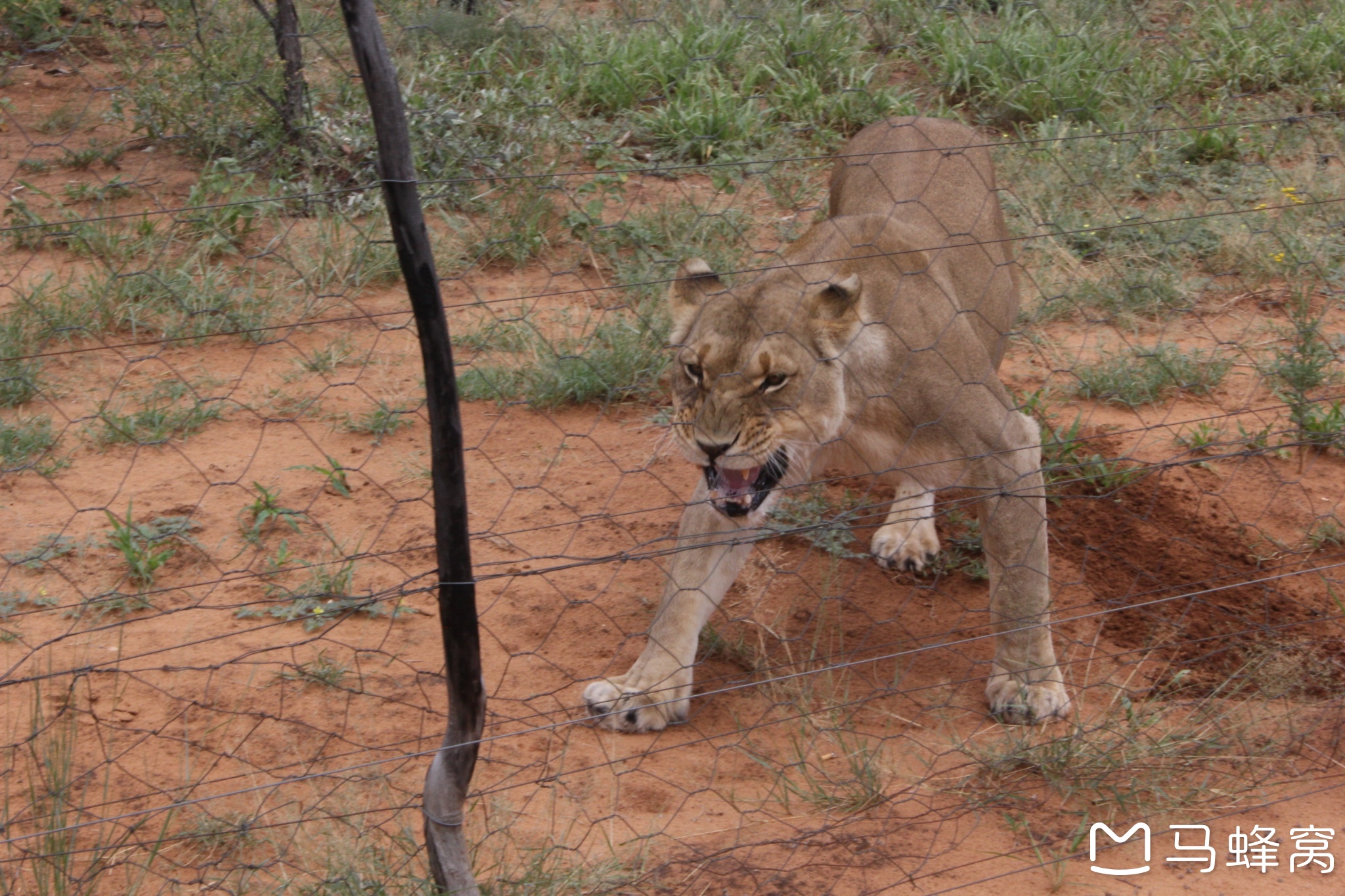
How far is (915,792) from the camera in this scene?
3172 millimetres

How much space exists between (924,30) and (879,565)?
3.44 metres

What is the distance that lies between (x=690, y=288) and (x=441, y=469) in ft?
5.09

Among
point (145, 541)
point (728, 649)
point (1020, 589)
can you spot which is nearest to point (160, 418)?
point (145, 541)

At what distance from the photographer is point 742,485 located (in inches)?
138

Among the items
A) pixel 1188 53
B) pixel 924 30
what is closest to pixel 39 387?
pixel 924 30

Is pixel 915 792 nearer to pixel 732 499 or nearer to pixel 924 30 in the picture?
pixel 732 499

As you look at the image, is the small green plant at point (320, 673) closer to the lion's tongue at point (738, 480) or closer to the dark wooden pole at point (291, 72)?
the lion's tongue at point (738, 480)

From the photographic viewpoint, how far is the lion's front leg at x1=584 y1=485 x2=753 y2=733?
353 centimetres

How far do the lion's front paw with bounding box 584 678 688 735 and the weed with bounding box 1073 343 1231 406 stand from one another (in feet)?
7.63

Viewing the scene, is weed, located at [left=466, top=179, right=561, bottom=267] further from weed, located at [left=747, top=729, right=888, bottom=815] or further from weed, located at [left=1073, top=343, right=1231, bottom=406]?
weed, located at [left=747, top=729, right=888, bottom=815]

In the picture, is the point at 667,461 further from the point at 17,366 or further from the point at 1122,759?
the point at 17,366

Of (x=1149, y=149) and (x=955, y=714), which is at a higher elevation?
(x=1149, y=149)

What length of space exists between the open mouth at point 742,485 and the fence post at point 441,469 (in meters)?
1.18

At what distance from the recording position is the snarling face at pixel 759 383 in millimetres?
3334
